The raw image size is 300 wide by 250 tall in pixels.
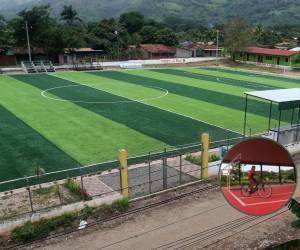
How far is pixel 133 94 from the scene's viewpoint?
34.7m

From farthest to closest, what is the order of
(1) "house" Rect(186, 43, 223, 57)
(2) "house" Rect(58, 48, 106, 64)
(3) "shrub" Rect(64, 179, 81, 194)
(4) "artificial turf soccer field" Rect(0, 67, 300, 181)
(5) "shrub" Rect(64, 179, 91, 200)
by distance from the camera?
(1) "house" Rect(186, 43, 223, 57)
(2) "house" Rect(58, 48, 106, 64)
(4) "artificial turf soccer field" Rect(0, 67, 300, 181)
(3) "shrub" Rect(64, 179, 81, 194)
(5) "shrub" Rect(64, 179, 91, 200)

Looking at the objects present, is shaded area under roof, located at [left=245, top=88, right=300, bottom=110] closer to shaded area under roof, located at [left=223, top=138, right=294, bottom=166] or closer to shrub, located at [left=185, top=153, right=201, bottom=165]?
shrub, located at [left=185, top=153, right=201, bottom=165]

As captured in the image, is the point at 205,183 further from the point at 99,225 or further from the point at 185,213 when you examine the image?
the point at 99,225

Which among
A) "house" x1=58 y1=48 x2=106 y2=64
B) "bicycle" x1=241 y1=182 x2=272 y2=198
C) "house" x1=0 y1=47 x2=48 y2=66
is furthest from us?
"house" x1=58 y1=48 x2=106 y2=64

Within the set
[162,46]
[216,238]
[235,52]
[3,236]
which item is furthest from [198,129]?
[162,46]

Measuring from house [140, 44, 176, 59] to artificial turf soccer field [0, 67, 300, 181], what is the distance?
28.4 m

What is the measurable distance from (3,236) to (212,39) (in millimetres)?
100621

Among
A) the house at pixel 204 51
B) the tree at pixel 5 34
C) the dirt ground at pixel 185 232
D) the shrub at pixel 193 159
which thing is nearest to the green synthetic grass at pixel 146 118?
the shrub at pixel 193 159

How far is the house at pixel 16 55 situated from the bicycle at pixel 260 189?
192 feet

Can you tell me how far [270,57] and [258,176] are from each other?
6243cm

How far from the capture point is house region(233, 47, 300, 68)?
196ft

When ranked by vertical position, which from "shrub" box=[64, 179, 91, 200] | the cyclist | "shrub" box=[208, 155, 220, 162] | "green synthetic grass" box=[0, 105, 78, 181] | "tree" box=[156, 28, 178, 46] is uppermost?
the cyclist

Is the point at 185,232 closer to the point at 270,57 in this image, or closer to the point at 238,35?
the point at 270,57

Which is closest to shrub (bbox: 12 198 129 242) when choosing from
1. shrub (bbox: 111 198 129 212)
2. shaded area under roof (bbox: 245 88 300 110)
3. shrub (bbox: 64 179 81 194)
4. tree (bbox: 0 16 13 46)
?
shrub (bbox: 111 198 129 212)
